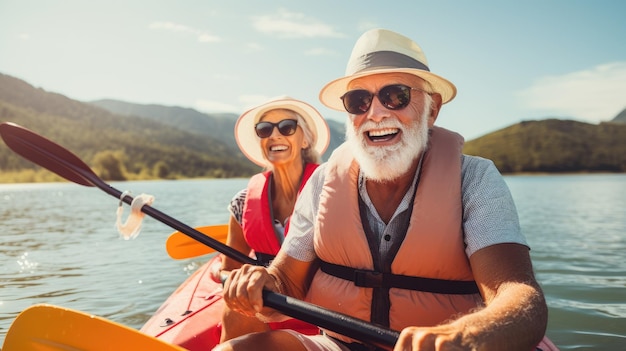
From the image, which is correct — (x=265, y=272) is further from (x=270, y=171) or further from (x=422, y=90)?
(x=270, y=171)

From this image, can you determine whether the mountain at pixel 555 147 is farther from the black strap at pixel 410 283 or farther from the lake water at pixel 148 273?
the black strap at pixel 410 283

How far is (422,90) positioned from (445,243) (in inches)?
29.2

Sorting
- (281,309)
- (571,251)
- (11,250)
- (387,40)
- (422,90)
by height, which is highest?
(387,40)

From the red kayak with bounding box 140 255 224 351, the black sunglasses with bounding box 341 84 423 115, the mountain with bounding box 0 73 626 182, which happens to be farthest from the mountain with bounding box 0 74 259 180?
the black sunglasses with bounding box 341 84 423 115

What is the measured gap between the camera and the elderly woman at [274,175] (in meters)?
3.77

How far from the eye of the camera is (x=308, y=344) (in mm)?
1966

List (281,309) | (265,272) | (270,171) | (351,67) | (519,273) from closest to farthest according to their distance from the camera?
(519,273) → (281,309) → (265,272) → (351,67) → (270,171)

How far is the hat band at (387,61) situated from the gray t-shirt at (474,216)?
0.48 metres

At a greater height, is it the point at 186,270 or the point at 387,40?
the point at 387,40

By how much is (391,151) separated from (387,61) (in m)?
0.41

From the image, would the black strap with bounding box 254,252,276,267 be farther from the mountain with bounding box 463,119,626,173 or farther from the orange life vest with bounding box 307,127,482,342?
the mountain with bounding box 463,119,626,173

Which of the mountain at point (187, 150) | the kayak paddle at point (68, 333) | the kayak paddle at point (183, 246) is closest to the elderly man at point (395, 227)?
the kayak paddle at point (68, 333)

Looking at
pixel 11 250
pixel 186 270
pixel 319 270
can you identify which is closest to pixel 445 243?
pixel 319 270

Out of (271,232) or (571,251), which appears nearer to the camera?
(271,232)
